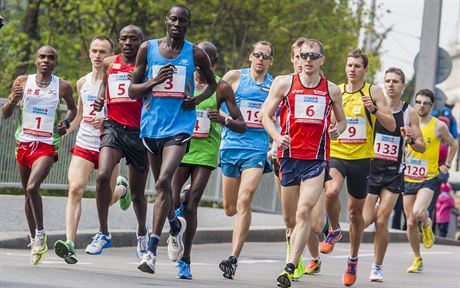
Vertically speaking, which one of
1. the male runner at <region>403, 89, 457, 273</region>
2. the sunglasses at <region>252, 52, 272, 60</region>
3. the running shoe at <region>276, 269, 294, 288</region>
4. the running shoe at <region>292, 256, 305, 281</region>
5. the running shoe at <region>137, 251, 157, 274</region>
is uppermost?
the sunglasses at <region>252, 52, 272, 60</region>

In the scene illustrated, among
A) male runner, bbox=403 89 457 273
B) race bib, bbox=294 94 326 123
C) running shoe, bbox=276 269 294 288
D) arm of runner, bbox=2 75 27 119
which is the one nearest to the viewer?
running shoe, bbox=276 269 294 288

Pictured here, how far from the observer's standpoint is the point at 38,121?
14117 millimetres

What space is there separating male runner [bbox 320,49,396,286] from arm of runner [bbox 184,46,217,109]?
7.40 ft

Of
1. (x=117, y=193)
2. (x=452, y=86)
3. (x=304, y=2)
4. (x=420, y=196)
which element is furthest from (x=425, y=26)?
(x=452, y=86)

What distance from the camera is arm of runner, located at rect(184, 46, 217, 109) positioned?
1216 centimetres

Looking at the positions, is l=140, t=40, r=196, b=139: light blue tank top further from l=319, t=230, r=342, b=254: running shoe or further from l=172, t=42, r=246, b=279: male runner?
l=319, t=230, r=342, b=254: running shoe

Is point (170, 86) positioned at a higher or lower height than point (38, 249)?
higher

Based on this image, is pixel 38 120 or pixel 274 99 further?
pixel 38 120

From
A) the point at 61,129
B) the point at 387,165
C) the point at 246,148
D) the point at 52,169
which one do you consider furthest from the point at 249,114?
the point at 52,169

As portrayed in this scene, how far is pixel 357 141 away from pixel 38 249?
11.0ft

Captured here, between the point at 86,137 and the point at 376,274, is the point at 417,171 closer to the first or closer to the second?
the point at 376,274

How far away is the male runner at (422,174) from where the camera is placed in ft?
57.6

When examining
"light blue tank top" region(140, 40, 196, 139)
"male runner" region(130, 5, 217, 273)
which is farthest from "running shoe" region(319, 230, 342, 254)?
"light blue tank top" region(140, 40, 196, 139)

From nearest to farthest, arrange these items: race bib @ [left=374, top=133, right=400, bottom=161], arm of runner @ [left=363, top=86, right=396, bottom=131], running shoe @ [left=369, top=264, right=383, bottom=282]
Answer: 1. arm of runner @ [left=363, top=86, right=396, bottom=131]
2. running shoe @ [left=369, top=264, right=383, bottom=282]
3. race bib @ [left=374, top=133, right=400, bottom=161]
